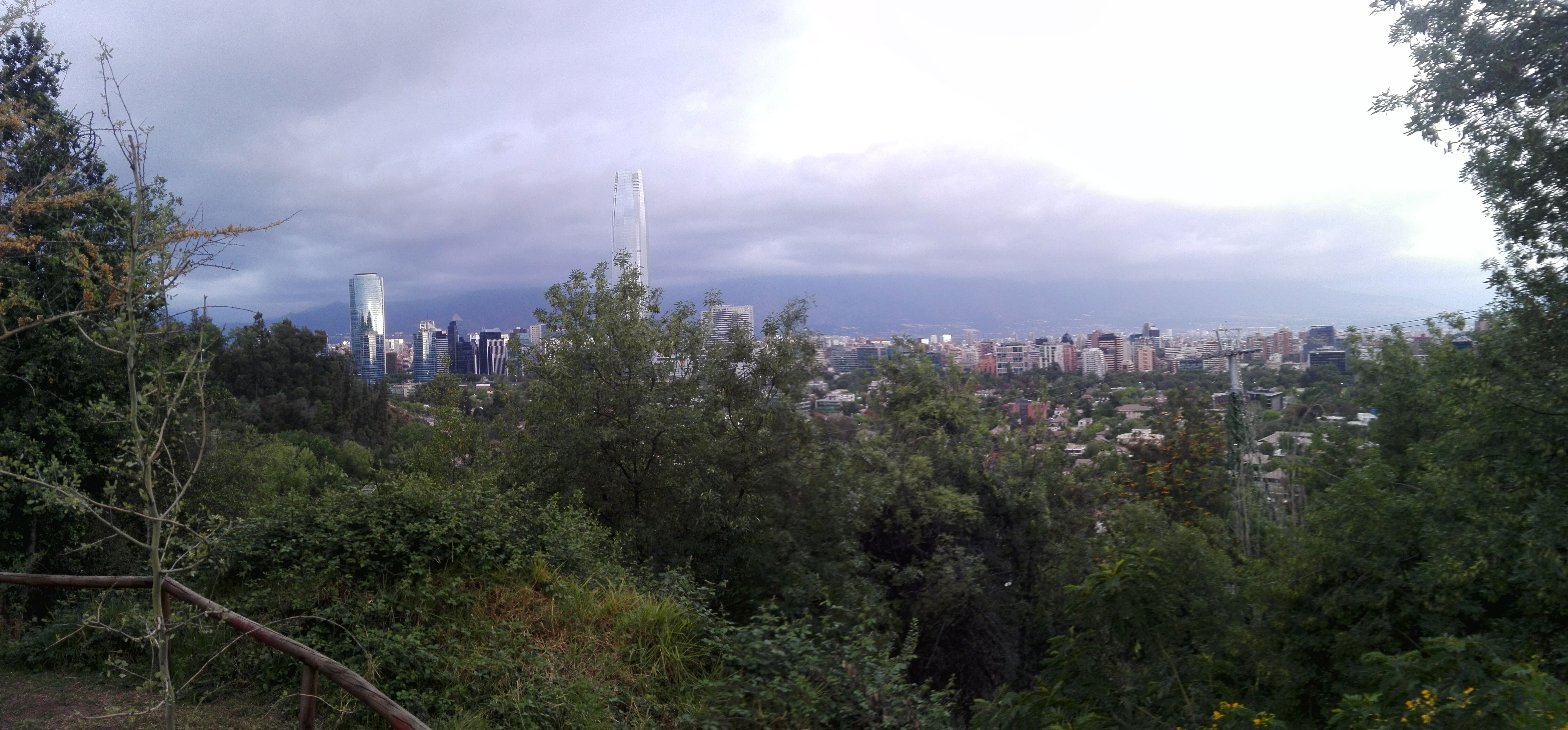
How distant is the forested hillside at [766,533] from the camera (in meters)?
5.04

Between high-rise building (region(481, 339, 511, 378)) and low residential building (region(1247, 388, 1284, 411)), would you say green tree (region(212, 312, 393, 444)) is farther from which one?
low residential building (region(1247, 388, 1284, 411))

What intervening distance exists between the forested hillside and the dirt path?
25 cm

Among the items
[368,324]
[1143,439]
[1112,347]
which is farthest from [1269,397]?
[368,324]

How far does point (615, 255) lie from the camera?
12.7 m

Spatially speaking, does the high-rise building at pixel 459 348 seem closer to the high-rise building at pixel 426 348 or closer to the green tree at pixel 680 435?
the high-rise building at pixel 426 348

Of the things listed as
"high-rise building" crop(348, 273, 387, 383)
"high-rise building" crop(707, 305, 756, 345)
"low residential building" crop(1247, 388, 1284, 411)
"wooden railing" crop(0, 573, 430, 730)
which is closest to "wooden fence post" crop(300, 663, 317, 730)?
"wooden railing" crop(0, 573, 430, 730)

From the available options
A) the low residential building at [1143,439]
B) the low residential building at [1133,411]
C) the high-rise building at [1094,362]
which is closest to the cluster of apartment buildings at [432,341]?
the low residential building at [1143,439]

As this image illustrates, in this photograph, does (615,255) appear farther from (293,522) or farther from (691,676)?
(691,676)

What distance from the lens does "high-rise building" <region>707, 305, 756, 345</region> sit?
1162cm

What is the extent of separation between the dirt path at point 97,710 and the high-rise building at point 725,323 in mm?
7218

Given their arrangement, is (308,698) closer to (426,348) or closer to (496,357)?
(496,357)

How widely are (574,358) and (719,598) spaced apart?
3.70m

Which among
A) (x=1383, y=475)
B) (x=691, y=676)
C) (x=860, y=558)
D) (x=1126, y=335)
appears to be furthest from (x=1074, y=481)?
(x=1126, y=335)

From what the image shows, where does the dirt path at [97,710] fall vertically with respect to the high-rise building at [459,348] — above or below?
below
